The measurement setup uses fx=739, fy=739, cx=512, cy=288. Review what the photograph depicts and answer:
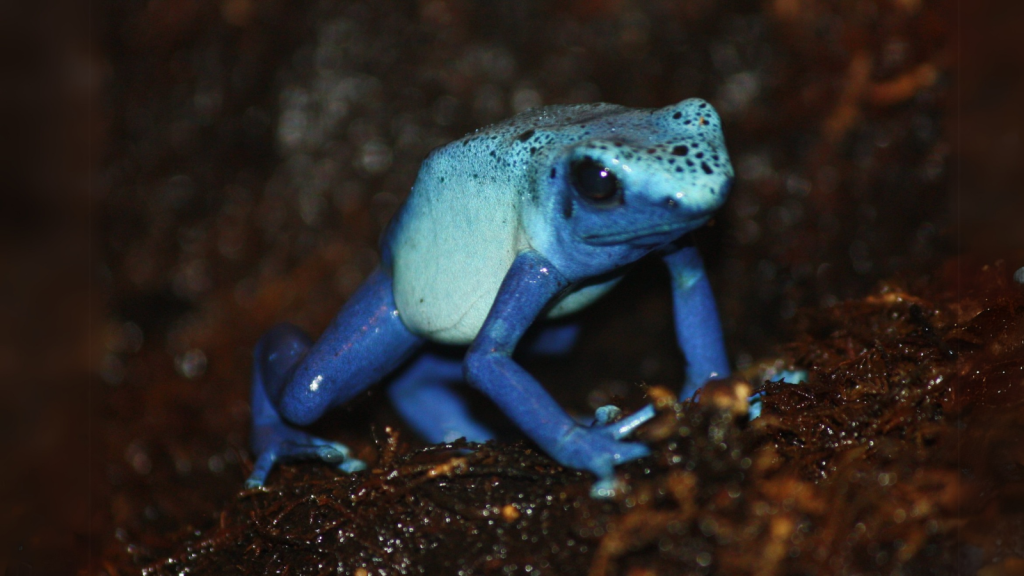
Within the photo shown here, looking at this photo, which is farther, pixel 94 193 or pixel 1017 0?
pixel 94 193

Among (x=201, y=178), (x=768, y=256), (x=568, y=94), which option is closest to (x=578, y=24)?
(x=568, y=94)

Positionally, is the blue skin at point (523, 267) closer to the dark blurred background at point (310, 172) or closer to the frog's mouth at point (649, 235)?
the frog's mouth at point (649, 235)

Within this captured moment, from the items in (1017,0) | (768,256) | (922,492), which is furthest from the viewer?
(768,256)

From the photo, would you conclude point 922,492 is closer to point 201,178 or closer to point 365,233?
point 365,233

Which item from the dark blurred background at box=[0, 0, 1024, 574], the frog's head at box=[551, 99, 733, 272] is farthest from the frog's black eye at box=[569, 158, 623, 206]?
the dark blurred background at box=[0, 0, 1024, 574]

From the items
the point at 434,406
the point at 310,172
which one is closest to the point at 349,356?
the point at 434,406

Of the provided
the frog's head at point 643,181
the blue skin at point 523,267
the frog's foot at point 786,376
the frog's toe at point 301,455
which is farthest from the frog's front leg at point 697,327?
the frog's toe at point 301,455
